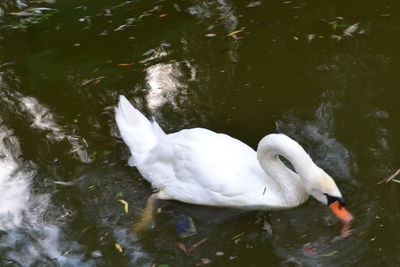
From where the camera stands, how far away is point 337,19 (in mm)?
8641

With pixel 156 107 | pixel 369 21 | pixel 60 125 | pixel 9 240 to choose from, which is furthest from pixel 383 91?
pixel 9 240

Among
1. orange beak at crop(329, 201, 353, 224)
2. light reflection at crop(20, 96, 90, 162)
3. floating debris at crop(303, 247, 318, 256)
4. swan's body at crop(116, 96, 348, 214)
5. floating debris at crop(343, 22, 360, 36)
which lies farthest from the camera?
floating debris at crop(343, 22, 360, 36)

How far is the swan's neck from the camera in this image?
17.5ft

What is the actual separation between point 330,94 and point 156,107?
202 centimetres

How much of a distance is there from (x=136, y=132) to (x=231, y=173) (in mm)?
1328

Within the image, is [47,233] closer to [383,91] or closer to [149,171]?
[149,171]

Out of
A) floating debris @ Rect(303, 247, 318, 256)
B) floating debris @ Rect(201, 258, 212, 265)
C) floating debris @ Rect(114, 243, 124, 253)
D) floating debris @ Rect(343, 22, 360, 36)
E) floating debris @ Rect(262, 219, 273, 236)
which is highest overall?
floating debris @ Rect(343, 22, 360, 36)

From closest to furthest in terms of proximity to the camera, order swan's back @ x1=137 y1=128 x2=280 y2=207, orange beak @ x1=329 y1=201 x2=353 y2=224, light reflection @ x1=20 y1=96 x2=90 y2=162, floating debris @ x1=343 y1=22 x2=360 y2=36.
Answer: orange beak @ x1=329 y1=201 x2=353 y2=224 < swan's back @ x1=137 y1=128 x2=280 y2=207 < light reflection @ x1=20 y1=96 x2=90 y2=162 < floating debris @ x1=343 y1=22 x2=360 y2=36

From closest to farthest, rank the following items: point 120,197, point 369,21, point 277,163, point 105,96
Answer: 1. point 277,163
2. point 120,197
3. point 105,96
4. point 369,21

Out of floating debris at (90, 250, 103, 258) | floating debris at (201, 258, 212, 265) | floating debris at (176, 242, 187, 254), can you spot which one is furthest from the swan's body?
floating debris at (90, 250, 103, 258)

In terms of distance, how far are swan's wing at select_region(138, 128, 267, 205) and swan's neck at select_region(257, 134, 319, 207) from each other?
19cm

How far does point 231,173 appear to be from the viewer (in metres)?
5.61

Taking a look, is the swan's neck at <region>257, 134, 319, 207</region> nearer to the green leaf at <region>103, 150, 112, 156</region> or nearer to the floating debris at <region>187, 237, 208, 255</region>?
the floating debris at <region>187, 237, 208, 255</region>

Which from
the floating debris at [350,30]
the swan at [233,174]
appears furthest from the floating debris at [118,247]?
the floating debris at [350,30]
